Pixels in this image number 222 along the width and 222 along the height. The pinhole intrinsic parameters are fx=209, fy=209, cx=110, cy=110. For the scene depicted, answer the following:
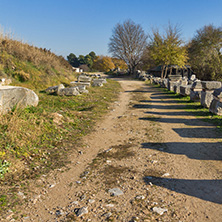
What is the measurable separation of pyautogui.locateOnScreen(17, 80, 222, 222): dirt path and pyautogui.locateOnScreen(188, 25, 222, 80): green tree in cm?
2512

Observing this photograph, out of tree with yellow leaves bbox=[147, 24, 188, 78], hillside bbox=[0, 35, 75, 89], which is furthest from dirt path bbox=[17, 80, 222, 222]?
tree with yellow leaves bbox=[147, 24, 188, 78]

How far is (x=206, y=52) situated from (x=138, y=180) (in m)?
36.8

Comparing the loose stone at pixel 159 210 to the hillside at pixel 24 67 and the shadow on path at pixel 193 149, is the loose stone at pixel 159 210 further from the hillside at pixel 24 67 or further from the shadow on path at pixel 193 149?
the hillside at pixel 24 67

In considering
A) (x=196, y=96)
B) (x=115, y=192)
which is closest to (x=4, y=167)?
(x=115, y=192)

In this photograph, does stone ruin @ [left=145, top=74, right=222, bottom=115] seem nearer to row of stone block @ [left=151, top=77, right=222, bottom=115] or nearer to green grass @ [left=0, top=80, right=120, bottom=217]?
row of stone block @ [left=151, top=77, right=222, bottom=115]

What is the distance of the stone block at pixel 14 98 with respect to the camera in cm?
624

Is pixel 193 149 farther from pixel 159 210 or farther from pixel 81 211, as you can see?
pixel 81 211

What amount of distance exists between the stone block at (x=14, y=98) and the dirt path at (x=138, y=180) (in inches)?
99.2

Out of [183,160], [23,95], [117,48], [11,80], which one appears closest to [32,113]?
Answer: [23,95]

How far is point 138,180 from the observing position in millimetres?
3777

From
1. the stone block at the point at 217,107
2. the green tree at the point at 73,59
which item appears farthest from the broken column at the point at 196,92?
the green tree at the point at 73,59

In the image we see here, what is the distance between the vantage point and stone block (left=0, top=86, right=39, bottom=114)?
6239 millimetres

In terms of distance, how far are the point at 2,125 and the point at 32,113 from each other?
4.62 feet

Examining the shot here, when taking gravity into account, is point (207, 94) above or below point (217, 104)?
above
